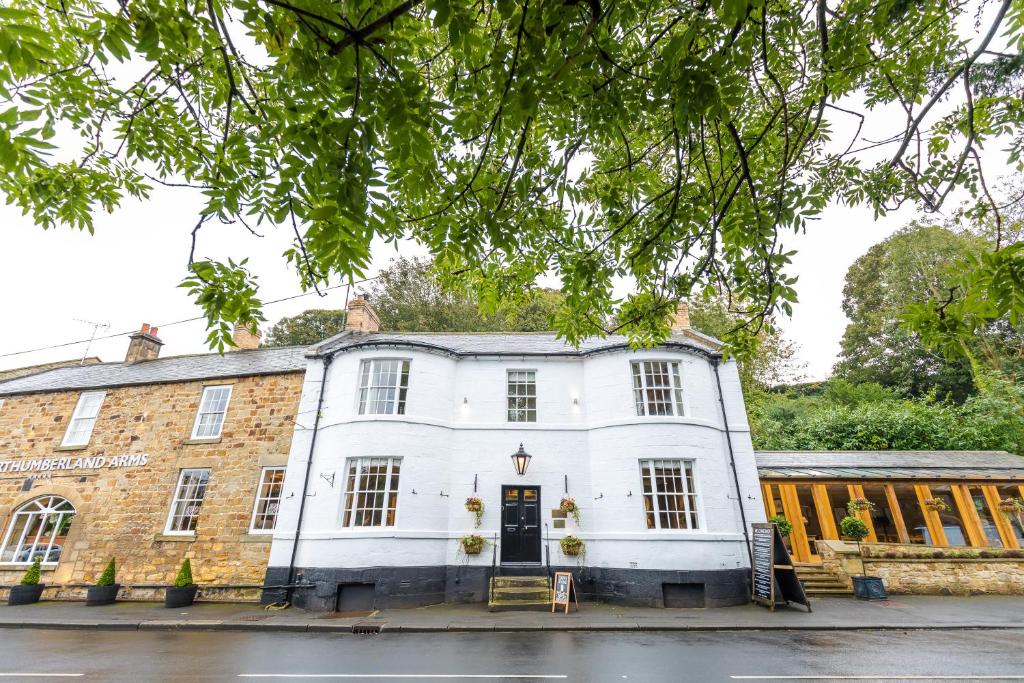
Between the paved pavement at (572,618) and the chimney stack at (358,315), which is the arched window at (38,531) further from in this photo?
the chimney stack at (358,315)

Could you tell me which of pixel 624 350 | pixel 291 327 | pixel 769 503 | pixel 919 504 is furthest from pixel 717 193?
pixel 291 327

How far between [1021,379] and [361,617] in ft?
101

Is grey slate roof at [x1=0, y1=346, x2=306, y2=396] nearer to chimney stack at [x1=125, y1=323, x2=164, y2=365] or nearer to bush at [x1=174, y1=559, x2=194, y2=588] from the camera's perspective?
chimney stack at [x1=125, y1=323, x2=164, y2=365]

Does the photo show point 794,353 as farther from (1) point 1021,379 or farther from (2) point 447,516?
(2) point 447,516

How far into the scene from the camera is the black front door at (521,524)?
13.1 meters

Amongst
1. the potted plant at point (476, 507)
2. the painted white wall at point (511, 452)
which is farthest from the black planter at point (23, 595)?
the potted plant at point (476, 507)

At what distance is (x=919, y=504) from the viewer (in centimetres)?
1430

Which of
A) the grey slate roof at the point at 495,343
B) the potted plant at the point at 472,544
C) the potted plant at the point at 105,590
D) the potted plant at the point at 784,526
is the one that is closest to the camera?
the potted plant at the point at 105,590

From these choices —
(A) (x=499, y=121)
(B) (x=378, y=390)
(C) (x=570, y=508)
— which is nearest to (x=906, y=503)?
(C) (x=570, y=508)

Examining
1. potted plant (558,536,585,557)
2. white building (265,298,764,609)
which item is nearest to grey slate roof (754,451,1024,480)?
white building (265,298,764,609)

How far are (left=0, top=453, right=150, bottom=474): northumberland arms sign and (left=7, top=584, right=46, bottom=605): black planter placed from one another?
11.1 ft

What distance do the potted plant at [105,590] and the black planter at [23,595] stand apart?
1.71 meters

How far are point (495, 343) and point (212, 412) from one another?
9412mm

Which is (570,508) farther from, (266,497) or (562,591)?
(266,497)
